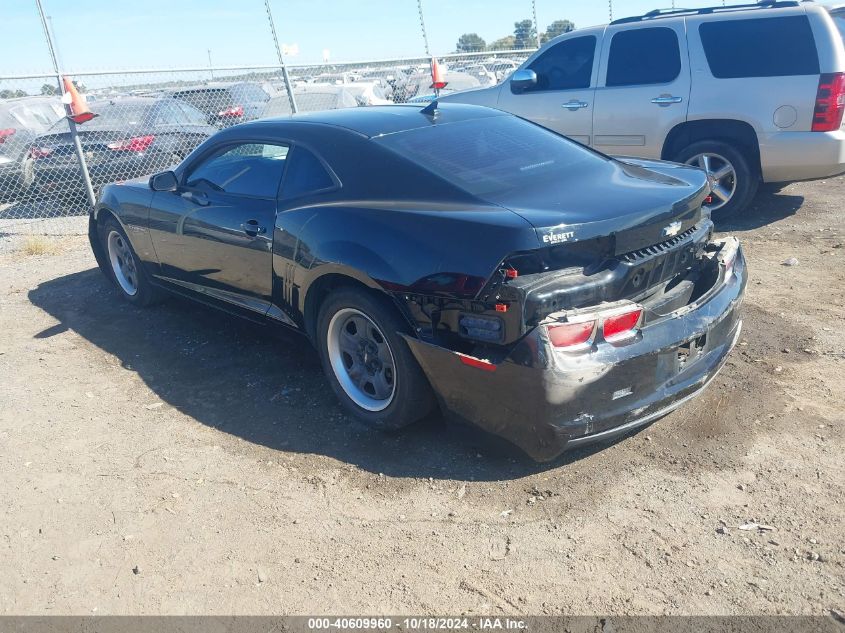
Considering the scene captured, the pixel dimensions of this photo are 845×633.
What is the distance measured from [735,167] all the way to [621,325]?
4823mm

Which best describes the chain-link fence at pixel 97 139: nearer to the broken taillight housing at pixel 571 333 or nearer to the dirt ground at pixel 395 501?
the dirt ground at pixel 395 501

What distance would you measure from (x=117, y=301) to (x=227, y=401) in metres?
2.49

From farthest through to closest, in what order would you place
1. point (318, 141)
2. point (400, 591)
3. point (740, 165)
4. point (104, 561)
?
point (740, 165), point (318, 141), point (104, 561), point (400, 591)

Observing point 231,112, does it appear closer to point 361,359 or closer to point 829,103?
point 829,103

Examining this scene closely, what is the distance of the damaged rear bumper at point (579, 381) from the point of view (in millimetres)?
2951

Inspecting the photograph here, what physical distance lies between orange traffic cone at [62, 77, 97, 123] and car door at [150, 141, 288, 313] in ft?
12.7

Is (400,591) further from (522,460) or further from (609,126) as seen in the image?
(609,126)

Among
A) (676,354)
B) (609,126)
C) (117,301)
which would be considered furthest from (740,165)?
(117,301)

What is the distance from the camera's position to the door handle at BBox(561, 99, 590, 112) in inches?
311

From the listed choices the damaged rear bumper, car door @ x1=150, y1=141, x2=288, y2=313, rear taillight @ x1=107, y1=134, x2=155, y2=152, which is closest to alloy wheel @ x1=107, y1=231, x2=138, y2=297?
car door @ x1=150, y1=141, x2=288, y2=313

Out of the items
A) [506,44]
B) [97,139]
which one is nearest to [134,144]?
[97,139]

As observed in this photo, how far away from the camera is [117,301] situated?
20.4 feet

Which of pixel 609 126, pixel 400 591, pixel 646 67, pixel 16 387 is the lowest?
pixel 400 591

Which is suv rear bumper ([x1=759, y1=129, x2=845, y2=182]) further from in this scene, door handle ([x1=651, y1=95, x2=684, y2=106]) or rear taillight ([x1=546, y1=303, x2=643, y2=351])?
rear taillight ([x1=546, y1=303, x2=643, y2=351])
